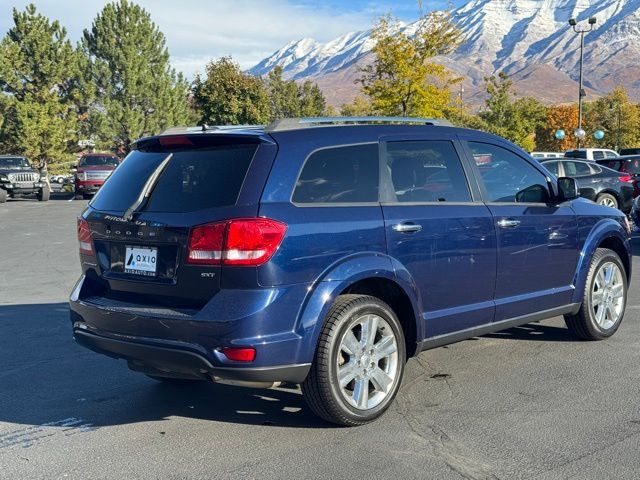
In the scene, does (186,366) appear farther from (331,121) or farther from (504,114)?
Result: (504,114)

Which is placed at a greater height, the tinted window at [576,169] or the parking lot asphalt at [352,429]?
the tinted window at [576,169]

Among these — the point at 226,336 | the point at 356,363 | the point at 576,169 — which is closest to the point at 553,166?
the point at 576,169

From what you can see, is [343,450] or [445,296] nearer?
[343,450]

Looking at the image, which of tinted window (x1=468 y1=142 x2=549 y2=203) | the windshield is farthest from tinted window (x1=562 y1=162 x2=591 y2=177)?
the windshield

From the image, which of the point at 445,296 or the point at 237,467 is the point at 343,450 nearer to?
the point at 237,467

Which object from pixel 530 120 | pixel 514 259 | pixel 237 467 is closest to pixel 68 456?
pixel 237 467

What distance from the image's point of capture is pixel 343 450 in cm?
414

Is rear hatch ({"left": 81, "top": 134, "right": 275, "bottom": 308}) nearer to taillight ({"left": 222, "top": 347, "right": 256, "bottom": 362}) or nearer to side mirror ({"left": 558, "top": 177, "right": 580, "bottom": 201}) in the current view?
taillight ({"left": 222, "top": 347, "right": 256, "bottom": 362})

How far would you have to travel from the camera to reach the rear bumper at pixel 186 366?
4.05m

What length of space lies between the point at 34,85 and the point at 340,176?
43781 millimetres

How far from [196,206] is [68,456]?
155 centimetres

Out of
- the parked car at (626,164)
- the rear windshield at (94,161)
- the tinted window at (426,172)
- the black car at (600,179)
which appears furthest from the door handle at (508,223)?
the rear windshield at (94,161)

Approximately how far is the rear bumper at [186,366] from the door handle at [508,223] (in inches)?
79.2

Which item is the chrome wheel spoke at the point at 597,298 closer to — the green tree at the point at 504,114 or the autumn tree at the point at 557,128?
the green tree at the point at 504,114
